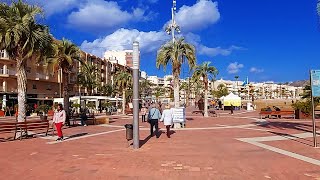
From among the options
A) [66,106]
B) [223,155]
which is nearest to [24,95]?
[66,106]

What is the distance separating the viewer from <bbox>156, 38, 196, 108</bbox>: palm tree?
68.6ft

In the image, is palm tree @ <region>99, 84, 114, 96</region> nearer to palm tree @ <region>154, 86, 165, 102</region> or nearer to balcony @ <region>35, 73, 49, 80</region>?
balcony @ <region>35, 73, 49, 80</region>

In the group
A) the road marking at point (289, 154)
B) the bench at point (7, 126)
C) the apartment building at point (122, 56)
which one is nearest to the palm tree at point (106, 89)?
the apartment building at point (122, 56)

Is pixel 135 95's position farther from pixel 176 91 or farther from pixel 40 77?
pixel 40 77

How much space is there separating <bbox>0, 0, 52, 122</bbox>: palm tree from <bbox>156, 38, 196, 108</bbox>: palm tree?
7169 millimetres

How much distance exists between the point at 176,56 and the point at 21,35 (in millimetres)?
8966

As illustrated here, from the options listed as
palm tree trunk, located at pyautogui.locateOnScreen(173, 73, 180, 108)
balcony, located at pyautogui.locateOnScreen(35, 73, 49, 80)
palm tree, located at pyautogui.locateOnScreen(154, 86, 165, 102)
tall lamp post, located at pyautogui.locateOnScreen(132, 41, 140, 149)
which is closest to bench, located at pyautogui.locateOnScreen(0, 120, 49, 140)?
tall lamp post, located at pyautogui.locateOnScreen(132, 41, 140, 149)

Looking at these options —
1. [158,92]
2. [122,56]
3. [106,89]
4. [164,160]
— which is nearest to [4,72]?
[106,89]

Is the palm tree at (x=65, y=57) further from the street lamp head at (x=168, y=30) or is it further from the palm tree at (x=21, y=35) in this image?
the street lamp head at (x=168, y=30)

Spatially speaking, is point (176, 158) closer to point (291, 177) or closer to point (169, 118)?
point (291, 177)

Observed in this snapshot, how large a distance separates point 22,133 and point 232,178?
443 inches

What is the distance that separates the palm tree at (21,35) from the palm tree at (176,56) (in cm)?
717

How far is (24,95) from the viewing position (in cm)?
1591

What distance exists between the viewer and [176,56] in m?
20.8
